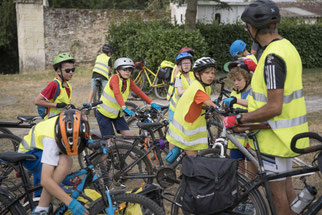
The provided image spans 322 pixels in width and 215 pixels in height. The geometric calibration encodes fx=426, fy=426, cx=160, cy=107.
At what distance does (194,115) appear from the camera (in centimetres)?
486

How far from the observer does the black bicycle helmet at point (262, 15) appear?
134 inches

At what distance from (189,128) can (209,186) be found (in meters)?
1.53

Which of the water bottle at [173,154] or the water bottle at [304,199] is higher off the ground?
the water bottle at [304,199]

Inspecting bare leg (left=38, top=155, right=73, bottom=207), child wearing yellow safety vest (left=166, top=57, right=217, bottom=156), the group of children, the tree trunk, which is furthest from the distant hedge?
bare leg (left=38, top=155, right=73, bottom=207)

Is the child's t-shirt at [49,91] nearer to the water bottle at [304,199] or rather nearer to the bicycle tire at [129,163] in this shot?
the bicycle tire at [129,163]

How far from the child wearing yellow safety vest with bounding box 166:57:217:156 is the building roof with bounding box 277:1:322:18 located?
3759 centimetres

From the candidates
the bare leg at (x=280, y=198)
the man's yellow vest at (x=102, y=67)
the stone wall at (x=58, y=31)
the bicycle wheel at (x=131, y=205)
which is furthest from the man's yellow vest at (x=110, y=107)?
the stone wall at (x=58, y=31)

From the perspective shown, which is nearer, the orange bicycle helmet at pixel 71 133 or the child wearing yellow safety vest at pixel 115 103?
the orange bicycle helmet at pixel 71 133

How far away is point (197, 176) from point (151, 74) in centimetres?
1100

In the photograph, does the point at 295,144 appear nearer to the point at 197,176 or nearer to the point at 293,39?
the point at 197,176

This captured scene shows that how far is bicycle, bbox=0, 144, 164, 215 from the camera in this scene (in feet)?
11.9

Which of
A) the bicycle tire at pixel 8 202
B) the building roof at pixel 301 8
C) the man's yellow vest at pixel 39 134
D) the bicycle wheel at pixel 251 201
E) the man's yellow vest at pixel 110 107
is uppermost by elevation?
the building roof at pixel 301 8

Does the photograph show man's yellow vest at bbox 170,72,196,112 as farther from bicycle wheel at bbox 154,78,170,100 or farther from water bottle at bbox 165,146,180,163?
bicycle wheel at bbox 154,78,170,100

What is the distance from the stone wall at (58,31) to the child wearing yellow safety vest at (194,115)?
18.6m
